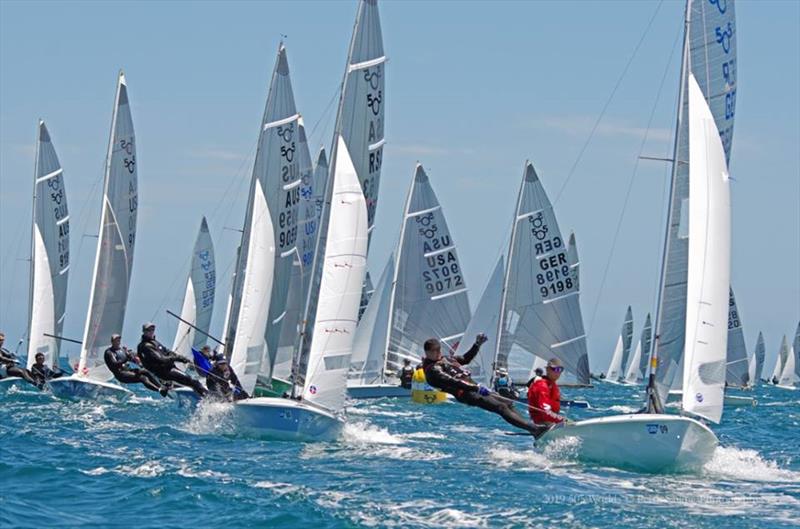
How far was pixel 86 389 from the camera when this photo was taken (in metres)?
27.3

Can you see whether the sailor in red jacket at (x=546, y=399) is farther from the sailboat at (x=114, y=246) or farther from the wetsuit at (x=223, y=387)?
the sailboat at (x=114, y=246)

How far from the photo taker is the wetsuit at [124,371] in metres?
26.5

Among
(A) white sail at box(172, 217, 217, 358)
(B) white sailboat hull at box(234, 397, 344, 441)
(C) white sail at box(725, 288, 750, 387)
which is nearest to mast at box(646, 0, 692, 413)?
(B) white sailboat hull at box(234, 397, 344, 441)

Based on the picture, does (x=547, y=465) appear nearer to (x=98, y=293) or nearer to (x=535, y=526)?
(x=535, y=526)

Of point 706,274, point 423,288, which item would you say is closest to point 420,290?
point 423,288

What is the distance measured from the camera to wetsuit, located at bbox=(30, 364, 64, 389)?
29.8 meters

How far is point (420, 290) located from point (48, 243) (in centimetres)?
989

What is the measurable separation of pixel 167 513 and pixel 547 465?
5.80 m

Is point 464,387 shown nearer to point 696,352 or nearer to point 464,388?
point 464,388

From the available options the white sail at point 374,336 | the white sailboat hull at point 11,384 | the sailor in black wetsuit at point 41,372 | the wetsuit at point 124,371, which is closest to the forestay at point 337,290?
the wetsuit at point 124,371

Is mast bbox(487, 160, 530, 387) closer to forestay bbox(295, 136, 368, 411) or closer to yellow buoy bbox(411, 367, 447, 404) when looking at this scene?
yellow buoy bbox(411, 367, 447, 404)

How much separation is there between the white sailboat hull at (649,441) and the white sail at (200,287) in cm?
2646

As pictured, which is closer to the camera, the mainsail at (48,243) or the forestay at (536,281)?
the mainsail at (48,243)

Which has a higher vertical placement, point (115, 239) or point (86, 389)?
point (115, 239)
